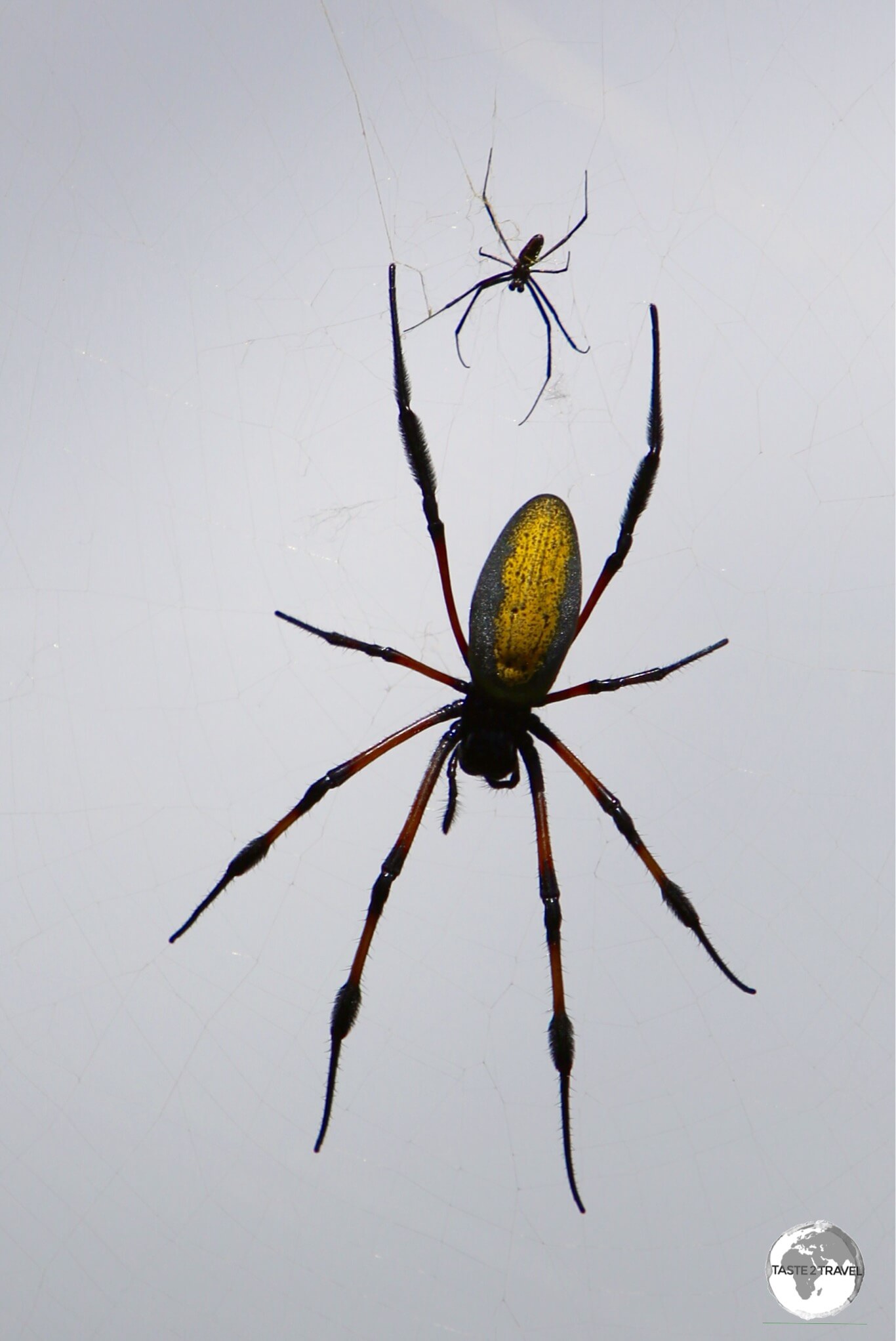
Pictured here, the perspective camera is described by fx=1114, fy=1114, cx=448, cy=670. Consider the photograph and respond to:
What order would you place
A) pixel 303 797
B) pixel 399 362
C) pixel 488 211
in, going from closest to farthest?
1. pixel 399 362
2. pixel 303 797
3. pixel 488 211

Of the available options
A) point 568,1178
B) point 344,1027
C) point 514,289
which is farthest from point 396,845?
point 514,289

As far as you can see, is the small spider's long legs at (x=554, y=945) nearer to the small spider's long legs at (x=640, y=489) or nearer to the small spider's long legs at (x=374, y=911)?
the small spider's long legs at (x=374, y=911)

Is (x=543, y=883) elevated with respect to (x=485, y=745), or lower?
lower

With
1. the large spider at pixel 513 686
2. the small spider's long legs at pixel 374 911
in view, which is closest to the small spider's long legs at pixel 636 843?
the large spider at pixel 513 686

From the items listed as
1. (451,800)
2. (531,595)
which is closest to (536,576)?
(531,595)

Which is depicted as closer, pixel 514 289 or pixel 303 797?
pixel 303 797

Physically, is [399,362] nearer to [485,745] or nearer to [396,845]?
[485,745]
